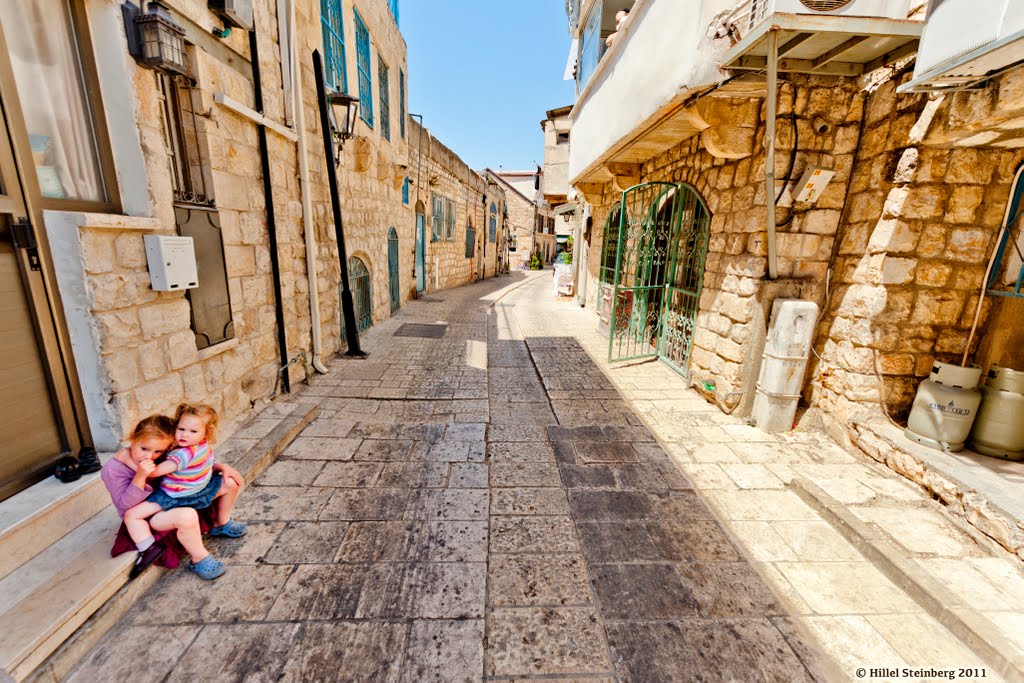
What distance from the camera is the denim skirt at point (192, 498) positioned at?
6.97 feet

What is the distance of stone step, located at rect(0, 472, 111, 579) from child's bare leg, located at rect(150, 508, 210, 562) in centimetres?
A: 51

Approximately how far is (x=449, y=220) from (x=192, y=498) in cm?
1286

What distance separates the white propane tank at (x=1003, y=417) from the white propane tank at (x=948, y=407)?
71 mm

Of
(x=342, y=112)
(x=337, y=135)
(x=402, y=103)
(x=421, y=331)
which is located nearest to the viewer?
(x=342, y=112)

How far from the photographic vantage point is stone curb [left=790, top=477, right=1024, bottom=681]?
6.04 ft

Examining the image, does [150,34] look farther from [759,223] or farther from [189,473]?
[759,223]

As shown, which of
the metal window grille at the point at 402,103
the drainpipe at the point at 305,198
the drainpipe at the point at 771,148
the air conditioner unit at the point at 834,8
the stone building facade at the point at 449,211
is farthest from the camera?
the stone building facade at the point at 449,211

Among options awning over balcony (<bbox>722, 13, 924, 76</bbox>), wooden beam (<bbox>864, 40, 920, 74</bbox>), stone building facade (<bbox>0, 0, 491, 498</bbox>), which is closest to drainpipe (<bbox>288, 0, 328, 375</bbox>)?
stone building facade (<bbox>0, 0, 491, 498</bbox>)

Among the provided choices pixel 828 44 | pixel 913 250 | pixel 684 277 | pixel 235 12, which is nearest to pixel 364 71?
pixel 235 12

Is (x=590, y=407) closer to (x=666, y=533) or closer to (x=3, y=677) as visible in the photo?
(x=666, y=533)

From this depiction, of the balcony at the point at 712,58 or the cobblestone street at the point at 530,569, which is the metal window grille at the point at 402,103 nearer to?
the balcony at the point at 712,58

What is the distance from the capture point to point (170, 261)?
2.79m

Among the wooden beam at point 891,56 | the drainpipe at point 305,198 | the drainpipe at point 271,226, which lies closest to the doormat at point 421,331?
the drainpipe at point 305,198

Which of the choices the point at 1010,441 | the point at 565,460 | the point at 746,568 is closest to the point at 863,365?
the point at 1010,441
